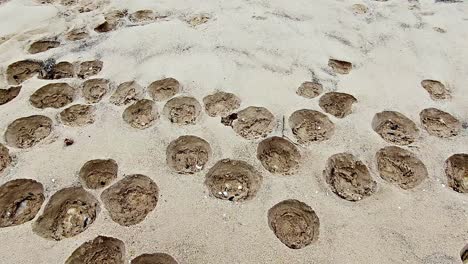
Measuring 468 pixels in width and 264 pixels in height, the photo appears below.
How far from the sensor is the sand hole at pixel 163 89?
239cm

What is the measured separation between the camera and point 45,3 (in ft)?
10.8

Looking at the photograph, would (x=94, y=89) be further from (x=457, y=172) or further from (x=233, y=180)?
(x=457, y=172)

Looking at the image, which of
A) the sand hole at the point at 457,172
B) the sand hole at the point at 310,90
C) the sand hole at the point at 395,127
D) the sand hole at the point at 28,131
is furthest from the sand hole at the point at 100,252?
the sand hole at the point at 457,172

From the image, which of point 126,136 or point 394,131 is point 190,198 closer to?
point 126,136

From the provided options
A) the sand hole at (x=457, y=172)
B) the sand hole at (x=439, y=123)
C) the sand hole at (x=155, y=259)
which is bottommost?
the sand hole at (x=155, y=259)

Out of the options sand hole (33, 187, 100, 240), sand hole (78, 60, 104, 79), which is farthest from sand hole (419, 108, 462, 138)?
sand hole (78, 60, 104, 79)

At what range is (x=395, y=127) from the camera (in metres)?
2.21

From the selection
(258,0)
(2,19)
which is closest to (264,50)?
(258,0)

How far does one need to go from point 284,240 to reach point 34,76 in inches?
78.4

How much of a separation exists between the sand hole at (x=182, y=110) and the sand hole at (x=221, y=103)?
67 mm

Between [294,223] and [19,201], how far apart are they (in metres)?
1.35

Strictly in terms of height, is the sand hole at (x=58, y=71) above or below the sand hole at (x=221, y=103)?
below

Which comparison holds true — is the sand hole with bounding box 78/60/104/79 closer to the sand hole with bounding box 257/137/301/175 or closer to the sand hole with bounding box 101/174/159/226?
the sand hole with bounding box 101/174/159/226

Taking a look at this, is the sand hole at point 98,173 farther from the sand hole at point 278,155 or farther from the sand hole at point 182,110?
the sand hole at point 278,155
